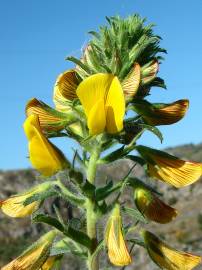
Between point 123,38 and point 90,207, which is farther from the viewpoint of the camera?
point 123,38

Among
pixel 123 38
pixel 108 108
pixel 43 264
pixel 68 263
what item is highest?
pixel 123 38

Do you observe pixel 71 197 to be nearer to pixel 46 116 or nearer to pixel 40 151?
pixel 40 151

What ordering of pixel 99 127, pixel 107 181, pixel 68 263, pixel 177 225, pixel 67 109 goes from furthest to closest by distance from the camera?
pixel 177 225
pixel 68 263
pixel 67 109
pixel 107 181
pixel 99 127

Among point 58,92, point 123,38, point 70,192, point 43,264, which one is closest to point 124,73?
point 123,38

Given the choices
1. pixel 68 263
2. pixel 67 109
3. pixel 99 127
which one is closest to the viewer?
pixel 99 127

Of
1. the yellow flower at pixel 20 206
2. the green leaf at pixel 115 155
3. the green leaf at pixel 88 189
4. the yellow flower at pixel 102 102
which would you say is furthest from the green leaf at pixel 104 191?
the yellow flower at pixel 20 206

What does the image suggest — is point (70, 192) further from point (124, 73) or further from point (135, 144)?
point (124, 73)
